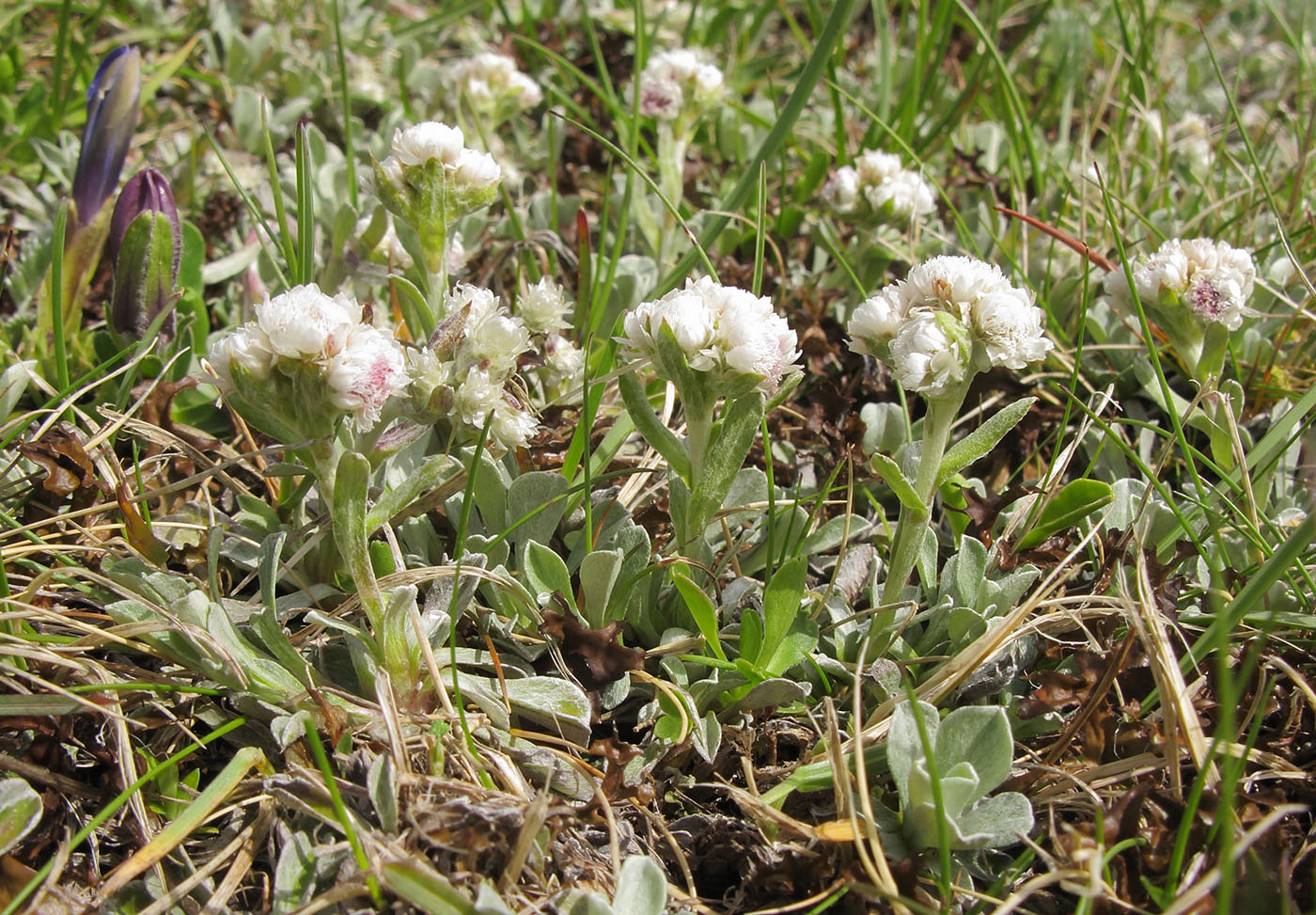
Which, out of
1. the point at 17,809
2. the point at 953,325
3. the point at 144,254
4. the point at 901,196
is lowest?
the point at 17,809

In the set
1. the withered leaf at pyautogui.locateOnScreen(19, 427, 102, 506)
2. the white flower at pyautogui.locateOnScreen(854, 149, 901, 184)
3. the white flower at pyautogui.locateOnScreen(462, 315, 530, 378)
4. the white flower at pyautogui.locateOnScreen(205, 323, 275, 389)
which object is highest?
the white flower at pyautogui.locateOnScreen(854, 149, 901, 184)

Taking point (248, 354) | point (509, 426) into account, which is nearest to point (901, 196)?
point (509, 426)

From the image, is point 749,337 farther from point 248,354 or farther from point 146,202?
point 146,202

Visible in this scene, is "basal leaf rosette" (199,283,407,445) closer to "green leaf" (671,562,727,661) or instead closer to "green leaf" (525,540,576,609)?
"green leaf" (525,540,576,609)

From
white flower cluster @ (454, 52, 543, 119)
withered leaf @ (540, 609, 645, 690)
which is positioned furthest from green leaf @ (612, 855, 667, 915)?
white flower cluster @ (454, 52, 543, 119)

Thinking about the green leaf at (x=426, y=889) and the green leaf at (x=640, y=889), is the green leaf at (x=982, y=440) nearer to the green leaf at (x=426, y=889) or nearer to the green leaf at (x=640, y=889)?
the green leaf at (x=640, y=889)
